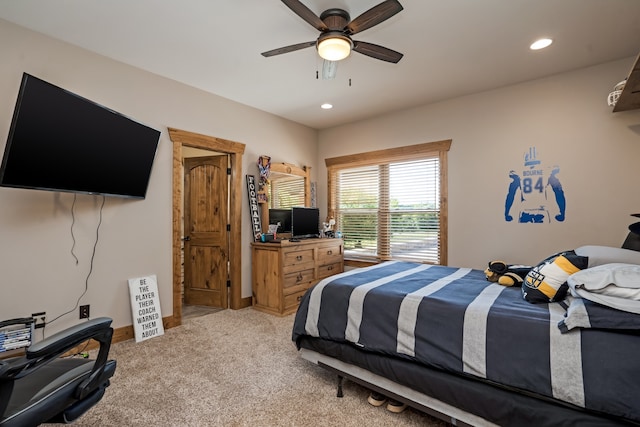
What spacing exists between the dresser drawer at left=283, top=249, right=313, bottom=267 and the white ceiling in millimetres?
2069

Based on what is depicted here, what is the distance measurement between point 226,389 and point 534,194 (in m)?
3.66

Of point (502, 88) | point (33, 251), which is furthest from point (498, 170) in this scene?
point (33, 251)

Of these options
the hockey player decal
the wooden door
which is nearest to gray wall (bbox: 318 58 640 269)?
the hockey player decal

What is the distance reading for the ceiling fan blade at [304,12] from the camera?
1.81 meters

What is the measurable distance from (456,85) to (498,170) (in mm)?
1138

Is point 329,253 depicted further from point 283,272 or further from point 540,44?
point 540,44

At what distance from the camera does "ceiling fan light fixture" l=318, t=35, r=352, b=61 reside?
Answer: 7.19ft

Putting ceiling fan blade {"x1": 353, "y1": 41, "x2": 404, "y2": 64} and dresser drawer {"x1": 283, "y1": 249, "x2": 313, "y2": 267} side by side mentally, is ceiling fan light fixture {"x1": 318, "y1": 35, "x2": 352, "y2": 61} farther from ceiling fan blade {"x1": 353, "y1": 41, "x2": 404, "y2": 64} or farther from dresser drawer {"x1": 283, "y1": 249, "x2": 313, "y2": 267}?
dresser drawer {"x1": 283, "y1": 249, "x2": 313, "y2": 267}

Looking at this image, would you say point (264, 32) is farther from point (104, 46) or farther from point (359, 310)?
point (359, 310)

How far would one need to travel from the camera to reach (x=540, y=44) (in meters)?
2.68

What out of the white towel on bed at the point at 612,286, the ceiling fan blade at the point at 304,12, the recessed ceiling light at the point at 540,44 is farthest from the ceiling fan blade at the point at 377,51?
the white towel on bed at the point at 612,286

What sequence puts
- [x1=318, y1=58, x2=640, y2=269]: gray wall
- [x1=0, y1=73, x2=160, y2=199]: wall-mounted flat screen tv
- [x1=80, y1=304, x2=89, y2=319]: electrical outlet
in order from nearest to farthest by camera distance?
1. [x1=0, y1=73, x2=160, y2=199]: wall-mounted flat screen tv
2. [x1=80, y1=304, x2=89, y2=319]: electrical outlet
3. [x1=318, y1=58, x2=640, y2=269]: gray wall

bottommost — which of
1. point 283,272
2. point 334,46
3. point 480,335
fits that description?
point 283,272

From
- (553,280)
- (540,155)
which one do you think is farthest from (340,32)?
(540,155)
